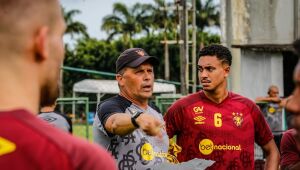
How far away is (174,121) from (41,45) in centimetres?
470

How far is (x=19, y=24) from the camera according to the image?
2.30 meters

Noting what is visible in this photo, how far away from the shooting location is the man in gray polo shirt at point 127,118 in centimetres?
506

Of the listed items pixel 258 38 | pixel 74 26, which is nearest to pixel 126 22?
pixel 74 26

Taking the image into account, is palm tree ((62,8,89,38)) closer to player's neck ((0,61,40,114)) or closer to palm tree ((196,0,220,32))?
palm tree ((196,0,220,32))

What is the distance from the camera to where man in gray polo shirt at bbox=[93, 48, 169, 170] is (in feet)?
16.6

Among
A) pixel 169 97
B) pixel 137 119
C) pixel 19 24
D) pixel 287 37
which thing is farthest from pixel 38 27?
pixel 287 37

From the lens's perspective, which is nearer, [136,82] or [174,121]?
[136,82]

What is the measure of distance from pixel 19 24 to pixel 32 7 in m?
0.07

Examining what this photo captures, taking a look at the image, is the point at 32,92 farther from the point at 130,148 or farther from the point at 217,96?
the point at 217,96

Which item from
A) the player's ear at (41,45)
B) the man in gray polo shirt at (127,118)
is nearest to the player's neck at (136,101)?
the man in gray polo shirt at (127,118)

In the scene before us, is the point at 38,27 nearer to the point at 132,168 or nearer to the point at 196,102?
the point at 132,168

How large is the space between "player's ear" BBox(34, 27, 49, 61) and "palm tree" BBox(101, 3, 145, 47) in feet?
224

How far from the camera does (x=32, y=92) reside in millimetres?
2311

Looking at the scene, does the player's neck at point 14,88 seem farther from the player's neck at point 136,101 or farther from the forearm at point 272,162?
the forearm at point 272,162
